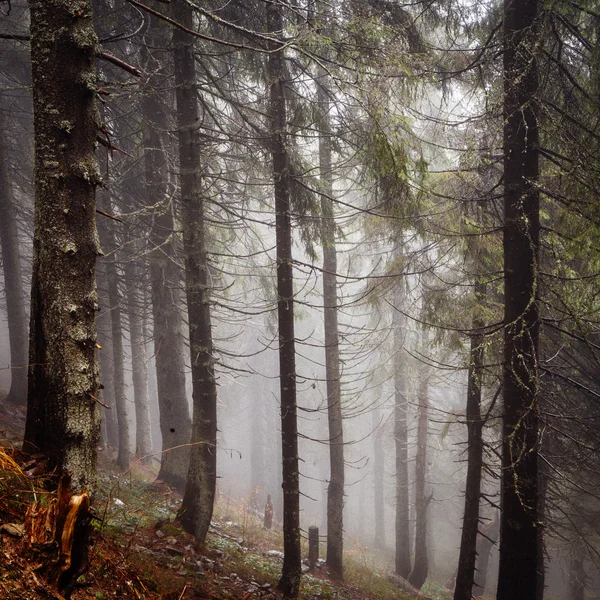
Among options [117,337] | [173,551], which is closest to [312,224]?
[173,551]

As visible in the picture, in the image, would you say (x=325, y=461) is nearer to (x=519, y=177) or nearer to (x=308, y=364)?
(x=308, y=364)

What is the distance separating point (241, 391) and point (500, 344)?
31.6m

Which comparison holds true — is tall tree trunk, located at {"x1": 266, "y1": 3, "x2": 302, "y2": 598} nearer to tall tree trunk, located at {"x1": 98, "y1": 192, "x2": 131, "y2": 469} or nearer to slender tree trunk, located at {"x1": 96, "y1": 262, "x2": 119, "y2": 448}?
tall tree trunk, located at {"x1": 98, "y1": 192, "x2": 131, "y2": 469}

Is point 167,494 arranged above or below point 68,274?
below

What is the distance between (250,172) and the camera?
10.0m

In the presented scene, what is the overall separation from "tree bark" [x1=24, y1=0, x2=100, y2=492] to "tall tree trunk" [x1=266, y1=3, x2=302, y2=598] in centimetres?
373

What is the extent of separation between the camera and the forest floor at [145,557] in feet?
8.00

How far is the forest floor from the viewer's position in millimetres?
2439

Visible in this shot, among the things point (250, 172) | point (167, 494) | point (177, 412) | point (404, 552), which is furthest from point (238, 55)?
point (404, 552)

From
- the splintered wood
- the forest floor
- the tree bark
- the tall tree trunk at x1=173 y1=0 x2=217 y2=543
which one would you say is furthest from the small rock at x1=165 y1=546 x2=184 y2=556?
the splintered wood

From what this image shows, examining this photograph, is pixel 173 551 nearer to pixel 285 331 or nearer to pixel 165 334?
pixel 285 331

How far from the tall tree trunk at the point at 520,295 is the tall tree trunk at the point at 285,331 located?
3.02m

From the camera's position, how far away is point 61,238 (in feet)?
10.2

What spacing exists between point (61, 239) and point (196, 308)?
13.1 feet
